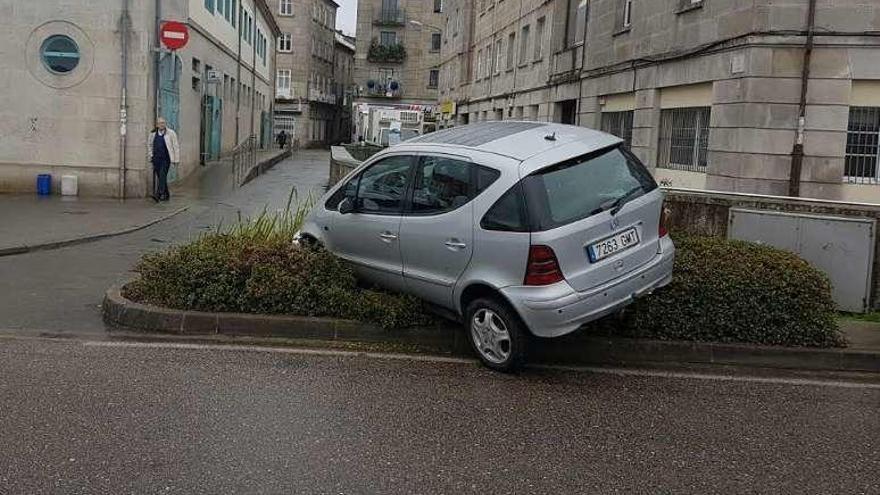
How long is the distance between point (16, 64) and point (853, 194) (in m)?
15.8

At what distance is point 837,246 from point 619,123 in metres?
13.7

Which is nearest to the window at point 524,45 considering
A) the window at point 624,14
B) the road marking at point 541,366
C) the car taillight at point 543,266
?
the window at point 624,14

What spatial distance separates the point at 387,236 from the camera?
7.13 meters

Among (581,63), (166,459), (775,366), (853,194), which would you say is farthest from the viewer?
(581,63)

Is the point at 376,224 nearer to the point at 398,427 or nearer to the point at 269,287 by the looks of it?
the point at 269,287

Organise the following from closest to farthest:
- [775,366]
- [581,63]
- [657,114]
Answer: [775,366], [657,114], [581,63]

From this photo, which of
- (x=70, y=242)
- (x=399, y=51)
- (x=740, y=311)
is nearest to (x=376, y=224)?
(x=740, y=311)

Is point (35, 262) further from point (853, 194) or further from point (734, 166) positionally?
point (853, 194)

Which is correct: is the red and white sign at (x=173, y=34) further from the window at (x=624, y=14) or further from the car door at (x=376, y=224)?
the car door at (x=376, y=224)

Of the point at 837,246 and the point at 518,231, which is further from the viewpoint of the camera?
the point at 837,246

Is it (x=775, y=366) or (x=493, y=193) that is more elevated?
(x=493, y=193)

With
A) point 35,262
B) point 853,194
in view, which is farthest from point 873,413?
point 853,194

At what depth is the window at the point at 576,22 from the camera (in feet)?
81.9

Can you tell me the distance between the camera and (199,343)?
698cm
